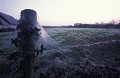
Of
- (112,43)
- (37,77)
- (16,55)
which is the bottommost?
(37,77)

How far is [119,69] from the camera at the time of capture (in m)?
8.80

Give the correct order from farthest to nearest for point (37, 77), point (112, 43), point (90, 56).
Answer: point (112, 43) → point (90, 56) → point (37, 77)

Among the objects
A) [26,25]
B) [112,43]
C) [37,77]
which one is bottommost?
[37,77]

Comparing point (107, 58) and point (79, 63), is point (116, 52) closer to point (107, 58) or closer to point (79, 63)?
point (107, 58)

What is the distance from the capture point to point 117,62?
10008 mm

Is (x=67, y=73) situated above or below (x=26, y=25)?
below

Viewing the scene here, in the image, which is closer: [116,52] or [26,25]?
[26,25]

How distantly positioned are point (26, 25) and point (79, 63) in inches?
274

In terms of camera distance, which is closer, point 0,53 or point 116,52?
point 0,53

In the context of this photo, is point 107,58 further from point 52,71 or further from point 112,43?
point 52,71

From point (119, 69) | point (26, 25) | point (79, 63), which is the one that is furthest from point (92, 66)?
point (26, 25)

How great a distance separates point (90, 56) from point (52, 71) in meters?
3.67

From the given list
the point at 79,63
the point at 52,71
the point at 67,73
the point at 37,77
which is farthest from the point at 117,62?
the point at 37,77

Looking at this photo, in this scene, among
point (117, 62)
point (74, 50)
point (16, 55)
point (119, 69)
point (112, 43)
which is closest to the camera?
point (16, 55)
